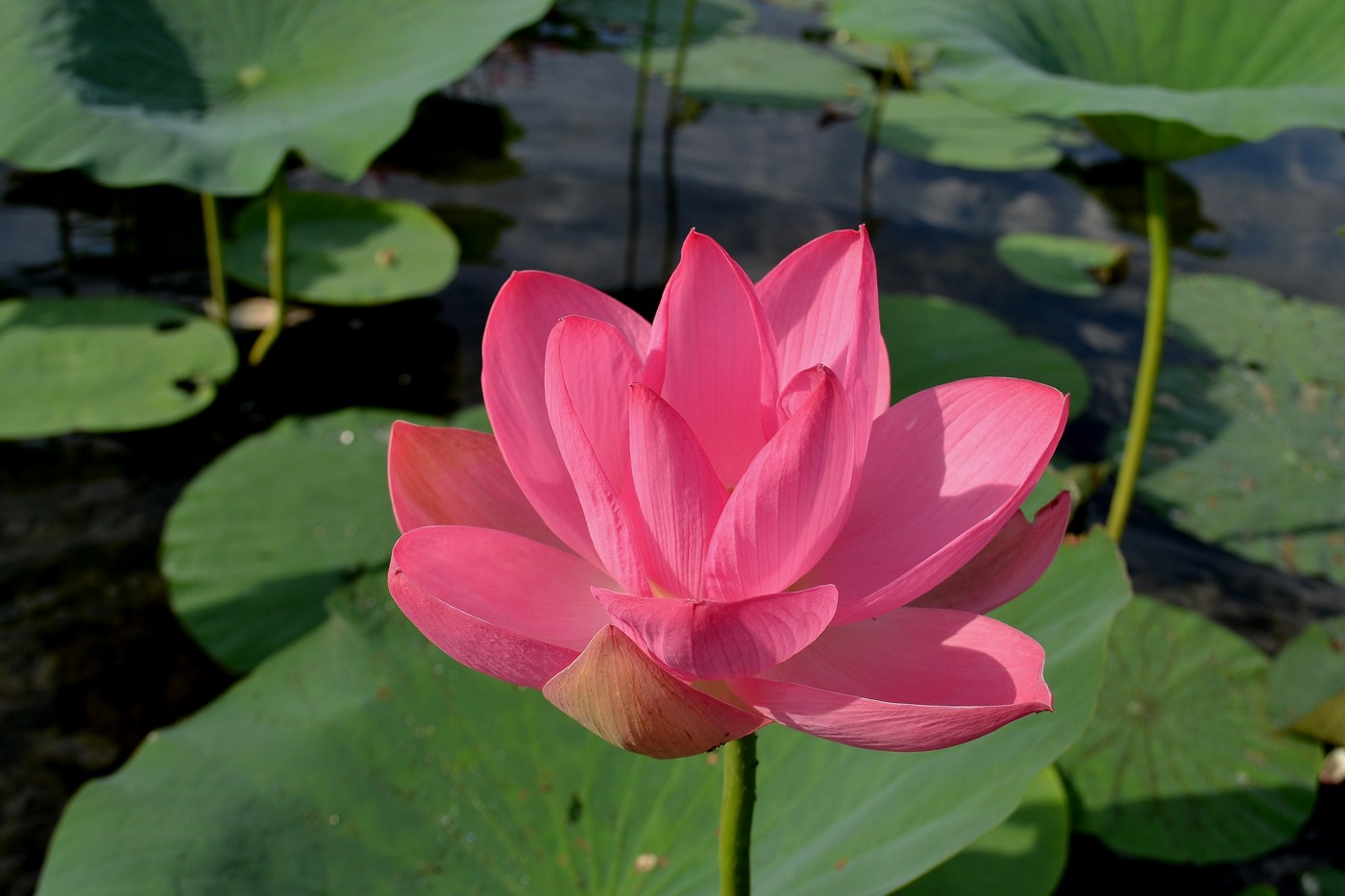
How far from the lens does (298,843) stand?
861 millimetres

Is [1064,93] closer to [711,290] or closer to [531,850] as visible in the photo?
[711,290]

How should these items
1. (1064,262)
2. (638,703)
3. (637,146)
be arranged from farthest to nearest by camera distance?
(637,146) < (1064,262) < (638,703)

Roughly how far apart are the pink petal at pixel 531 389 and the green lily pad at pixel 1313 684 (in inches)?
48.4

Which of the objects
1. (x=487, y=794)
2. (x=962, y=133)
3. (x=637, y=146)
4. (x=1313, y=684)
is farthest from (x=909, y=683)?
(x=962, y=133)

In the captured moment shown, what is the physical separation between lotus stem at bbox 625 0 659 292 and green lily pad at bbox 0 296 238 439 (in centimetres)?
107

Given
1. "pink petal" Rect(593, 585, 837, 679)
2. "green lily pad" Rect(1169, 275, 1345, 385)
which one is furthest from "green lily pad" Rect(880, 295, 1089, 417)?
"pink petal" Rect(593, 585, 837, 679)

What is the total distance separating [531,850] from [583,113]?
2.94m

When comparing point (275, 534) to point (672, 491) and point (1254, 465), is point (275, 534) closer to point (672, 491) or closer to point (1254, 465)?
point (672, 491)

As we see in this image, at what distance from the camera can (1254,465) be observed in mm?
1894

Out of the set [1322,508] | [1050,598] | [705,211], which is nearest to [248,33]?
[705,211]

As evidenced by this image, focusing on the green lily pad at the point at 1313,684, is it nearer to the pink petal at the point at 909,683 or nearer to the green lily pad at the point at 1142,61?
the green lily pad at the point at 1142,61

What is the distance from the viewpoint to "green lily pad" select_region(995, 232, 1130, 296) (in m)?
2.56

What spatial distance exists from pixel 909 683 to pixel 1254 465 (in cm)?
171

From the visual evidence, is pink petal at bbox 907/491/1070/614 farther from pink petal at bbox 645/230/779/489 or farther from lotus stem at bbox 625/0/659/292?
lotus stem at bbox 625/0/659/292
